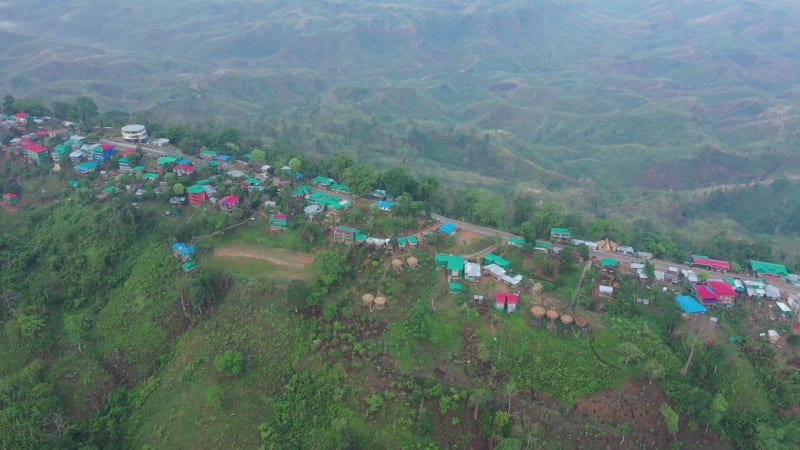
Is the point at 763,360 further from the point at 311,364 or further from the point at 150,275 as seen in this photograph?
the point at 150,275

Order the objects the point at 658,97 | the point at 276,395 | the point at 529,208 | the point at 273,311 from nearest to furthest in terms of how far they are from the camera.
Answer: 1. the point at 276,395
2. the point at 273,311
3. the point at 529,208
4. the point at 658,97

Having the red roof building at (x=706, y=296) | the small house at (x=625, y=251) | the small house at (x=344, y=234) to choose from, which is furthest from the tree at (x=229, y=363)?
the red roof building at (x=706, y=296)

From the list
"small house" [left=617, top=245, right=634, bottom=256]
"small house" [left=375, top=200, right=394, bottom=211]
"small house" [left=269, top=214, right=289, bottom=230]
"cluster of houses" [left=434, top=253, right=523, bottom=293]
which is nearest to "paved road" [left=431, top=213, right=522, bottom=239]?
"small house" [left=375, top=200, right=394, bottom=211]

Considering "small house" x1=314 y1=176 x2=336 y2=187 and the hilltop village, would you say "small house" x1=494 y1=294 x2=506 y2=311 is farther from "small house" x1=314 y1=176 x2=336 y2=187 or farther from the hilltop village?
"small house" x1=314 y1=176 x2=336 y2=187

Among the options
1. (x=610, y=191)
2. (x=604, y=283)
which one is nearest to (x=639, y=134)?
(x=610, y=191)

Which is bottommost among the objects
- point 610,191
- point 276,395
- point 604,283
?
point 610,191
